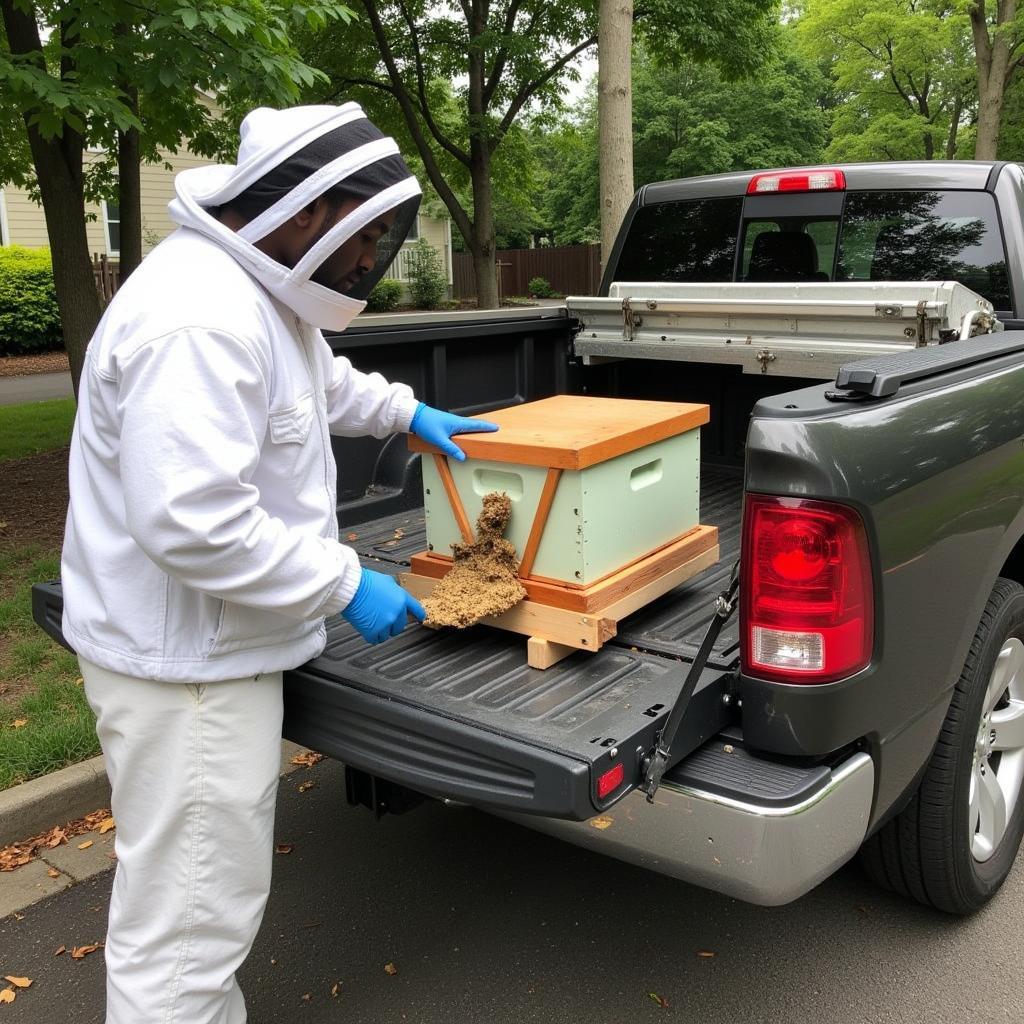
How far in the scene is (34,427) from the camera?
1017 centimetres

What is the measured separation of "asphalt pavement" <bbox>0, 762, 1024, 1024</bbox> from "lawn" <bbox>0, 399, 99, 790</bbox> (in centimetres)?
63

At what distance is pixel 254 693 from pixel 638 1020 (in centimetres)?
129

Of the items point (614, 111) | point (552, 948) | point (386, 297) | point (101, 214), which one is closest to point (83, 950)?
point (552, 948)

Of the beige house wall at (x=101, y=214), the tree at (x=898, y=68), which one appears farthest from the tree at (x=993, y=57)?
the beige house wall at (x=101, y=214)

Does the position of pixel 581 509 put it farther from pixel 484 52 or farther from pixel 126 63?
pixel 484 52

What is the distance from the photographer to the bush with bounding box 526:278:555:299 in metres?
33.8

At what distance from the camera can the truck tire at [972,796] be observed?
2.52 m

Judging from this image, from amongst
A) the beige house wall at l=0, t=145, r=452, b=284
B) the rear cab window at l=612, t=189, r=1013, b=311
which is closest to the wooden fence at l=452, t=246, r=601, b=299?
the beige house wall at l=0, t=145, r=452, b=284

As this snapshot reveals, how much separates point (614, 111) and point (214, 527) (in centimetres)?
626

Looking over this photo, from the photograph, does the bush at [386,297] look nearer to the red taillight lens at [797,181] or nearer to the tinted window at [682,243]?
the tinted window at [682,243]

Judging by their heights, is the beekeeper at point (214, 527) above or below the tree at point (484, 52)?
below

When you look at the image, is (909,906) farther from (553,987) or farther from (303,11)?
(303,11)

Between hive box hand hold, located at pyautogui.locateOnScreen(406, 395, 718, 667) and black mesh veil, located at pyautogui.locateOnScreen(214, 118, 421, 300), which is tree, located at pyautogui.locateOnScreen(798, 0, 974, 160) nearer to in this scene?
hive box hand hold, located at pyautogui.locateOnScreen(406, 395, 718, 667)

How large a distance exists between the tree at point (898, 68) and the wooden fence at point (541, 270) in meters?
9.12
